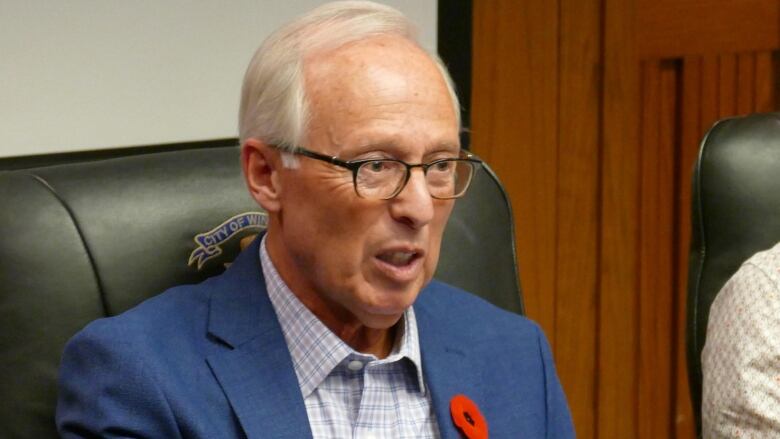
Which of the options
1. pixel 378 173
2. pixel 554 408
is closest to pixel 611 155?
pixel 554 408

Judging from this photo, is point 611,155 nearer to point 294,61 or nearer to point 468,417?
point 468,417

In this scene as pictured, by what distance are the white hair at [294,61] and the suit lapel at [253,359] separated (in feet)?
0.56

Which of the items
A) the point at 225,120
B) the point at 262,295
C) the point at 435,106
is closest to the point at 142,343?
the point at 262,295

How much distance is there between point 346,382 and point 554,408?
29cm

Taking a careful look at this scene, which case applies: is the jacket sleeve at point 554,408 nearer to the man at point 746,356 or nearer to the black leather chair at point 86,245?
the man at point 746,356

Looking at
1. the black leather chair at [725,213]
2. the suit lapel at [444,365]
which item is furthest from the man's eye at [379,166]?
the black leather chair at [725,213]

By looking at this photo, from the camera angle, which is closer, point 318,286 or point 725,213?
point 318,286

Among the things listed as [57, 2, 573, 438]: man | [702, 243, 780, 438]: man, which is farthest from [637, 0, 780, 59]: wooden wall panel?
[57, 2, 573, 438]: man

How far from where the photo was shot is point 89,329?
4.19 ft

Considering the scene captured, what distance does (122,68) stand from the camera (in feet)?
6.57

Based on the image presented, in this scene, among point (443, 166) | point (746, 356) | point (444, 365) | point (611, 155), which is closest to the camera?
point (443, 166)

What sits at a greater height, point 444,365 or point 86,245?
point 86,245

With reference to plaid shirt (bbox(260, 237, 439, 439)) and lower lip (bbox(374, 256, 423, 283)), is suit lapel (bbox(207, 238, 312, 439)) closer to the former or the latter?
plaid shirt (bbox(260, 237, 439, 439))

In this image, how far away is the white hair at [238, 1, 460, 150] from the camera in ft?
4.29
